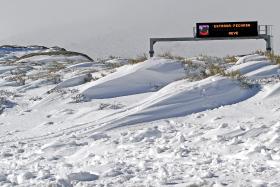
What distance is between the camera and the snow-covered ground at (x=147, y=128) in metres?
6.37

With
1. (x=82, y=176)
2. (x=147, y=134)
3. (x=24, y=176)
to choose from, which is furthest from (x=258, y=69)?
(x=24, y=176)

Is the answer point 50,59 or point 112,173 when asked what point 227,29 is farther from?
point 112,173

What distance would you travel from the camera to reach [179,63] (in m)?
15.0

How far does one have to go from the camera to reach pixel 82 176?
636 centimetres

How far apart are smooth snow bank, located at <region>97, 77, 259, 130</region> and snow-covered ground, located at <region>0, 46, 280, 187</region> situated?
0.02 meters

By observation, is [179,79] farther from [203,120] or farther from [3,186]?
[3,186]

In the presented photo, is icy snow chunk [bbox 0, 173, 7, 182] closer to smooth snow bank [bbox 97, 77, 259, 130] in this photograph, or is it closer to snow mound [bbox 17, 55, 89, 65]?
smooth snow bank [bbox 97, 77, 259, 130]

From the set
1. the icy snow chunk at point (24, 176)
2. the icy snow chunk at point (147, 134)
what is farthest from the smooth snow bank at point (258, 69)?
the icy snow chunk at point (24, 176)

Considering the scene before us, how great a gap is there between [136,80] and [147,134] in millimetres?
4840

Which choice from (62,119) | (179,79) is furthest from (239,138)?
(179,79)

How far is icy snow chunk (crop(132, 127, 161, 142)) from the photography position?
342 inches

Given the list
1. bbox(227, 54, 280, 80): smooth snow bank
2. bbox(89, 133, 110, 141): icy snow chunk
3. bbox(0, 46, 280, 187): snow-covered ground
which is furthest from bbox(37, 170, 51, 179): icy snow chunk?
bbox(227, 54, 280, 80): smooth snow bank

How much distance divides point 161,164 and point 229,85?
215 inches

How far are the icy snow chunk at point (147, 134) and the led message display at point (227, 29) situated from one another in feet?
75.2
